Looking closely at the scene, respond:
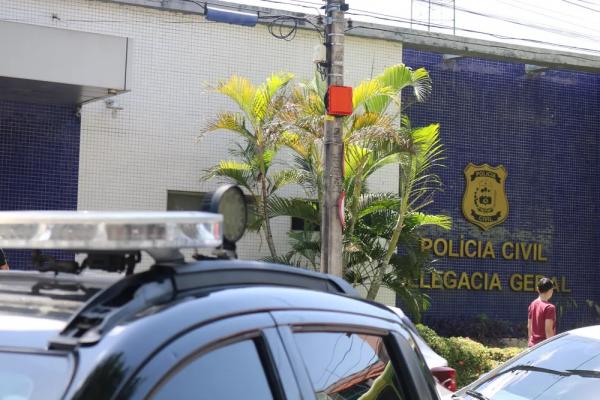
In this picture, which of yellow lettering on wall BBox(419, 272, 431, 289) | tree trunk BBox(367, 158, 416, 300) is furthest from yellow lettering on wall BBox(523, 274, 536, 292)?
tree trunk BBox(367, 158, 416, 300)

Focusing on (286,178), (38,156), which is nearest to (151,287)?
(286,178)

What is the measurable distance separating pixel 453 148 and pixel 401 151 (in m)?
4.49

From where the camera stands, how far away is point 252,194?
14.5 m

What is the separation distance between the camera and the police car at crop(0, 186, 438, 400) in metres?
1.83

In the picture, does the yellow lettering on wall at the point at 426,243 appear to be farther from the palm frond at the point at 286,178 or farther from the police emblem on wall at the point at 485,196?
the palm frond at the point at 286,178

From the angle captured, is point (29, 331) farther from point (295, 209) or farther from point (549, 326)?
point (295, 209)

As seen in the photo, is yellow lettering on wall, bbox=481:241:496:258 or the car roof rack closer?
the car roof rack

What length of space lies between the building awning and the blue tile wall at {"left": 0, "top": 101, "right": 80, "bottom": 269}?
61.2 inches

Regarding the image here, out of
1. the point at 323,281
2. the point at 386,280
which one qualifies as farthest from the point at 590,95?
the point at 323,281

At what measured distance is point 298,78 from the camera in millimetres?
16203

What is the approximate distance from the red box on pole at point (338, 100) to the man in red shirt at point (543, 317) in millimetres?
3258

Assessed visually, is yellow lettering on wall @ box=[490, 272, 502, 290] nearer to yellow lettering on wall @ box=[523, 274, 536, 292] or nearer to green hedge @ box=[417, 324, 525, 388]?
yellow lettering on wall @ box=[523, 274, 536, 292]

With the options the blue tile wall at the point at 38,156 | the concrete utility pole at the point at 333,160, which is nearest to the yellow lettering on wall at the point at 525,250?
the concrete utility pole at the point at 333,160

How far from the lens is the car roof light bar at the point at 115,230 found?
1.92 m
